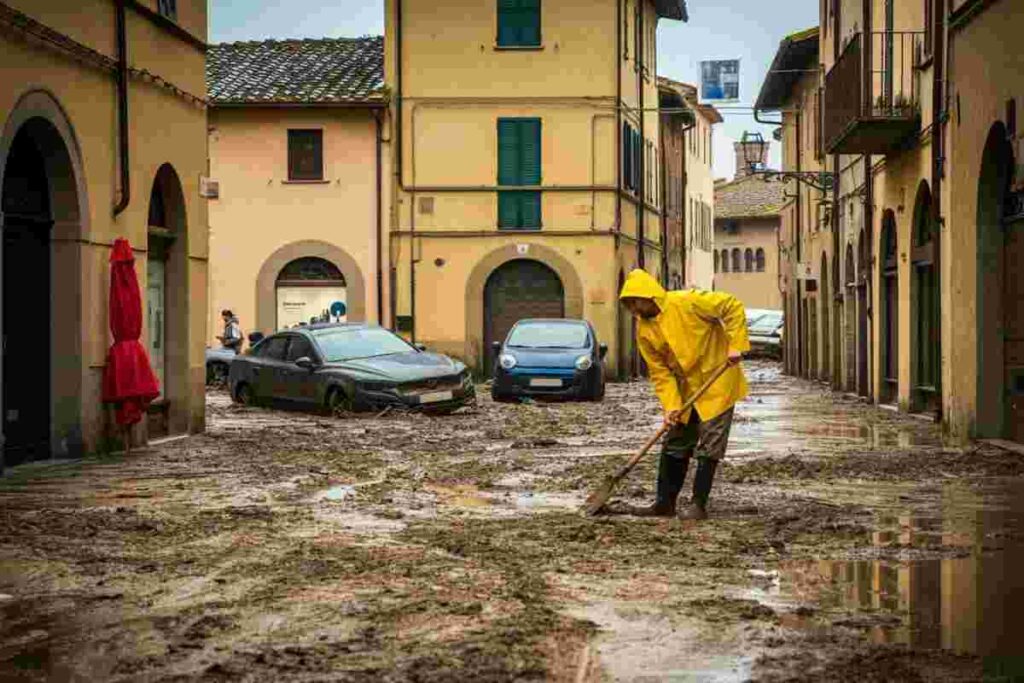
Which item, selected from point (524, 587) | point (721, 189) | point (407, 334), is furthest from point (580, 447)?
point (721, 189)

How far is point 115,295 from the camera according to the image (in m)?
17.9

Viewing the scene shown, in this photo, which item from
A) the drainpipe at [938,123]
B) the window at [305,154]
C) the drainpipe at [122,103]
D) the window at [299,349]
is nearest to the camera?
the drainpipe at [122,103]

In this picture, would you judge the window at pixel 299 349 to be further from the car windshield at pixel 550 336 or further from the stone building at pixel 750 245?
the stone building at pixel 750 245

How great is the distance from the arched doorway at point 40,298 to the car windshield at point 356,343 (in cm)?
934

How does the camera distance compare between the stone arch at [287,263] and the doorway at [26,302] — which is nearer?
the doorway at [26,302]

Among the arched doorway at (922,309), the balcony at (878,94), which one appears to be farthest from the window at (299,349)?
the arched doorway at (922,309)

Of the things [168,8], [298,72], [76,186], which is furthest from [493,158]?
[76,186]

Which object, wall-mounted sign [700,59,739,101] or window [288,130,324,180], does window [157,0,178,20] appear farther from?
wall-mounted sign [700,59,739,101]

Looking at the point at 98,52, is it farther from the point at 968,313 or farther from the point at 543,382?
the point at 543,382

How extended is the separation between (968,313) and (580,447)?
4.14 metres

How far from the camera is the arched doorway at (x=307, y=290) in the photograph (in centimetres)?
4159

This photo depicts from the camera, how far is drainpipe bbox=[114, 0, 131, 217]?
1825 centimetres

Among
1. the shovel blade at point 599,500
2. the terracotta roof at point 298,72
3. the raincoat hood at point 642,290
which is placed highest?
the terracotta roof at point 298,72

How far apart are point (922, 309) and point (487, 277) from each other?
680 inches
